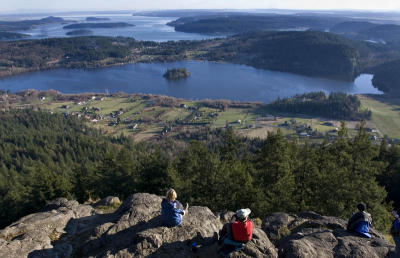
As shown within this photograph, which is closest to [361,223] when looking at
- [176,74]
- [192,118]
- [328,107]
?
[192,118]

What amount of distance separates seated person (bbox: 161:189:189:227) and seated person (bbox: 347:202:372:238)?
7079 mm

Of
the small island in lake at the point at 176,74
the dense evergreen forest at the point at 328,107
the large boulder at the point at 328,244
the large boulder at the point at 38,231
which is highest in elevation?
the large boulder at the point at 328,244

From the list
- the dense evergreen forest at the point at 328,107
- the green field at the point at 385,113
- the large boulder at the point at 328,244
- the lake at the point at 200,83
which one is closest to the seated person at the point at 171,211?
the large boulder at the point at 328,244

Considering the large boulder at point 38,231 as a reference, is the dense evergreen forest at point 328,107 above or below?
below

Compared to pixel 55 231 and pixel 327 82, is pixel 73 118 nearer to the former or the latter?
pixel 55 231

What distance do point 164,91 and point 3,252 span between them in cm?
13561

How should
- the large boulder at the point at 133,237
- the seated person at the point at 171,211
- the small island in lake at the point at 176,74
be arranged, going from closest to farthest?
the large boulder at the point at 133,237
the seated person at the point at 171,211
the small island in lake at the point at 176,74

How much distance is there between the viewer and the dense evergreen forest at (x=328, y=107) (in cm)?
10300

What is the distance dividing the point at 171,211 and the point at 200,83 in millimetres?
150303

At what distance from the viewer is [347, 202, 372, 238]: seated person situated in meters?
11.1

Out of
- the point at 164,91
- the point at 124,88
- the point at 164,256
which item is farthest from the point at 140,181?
the point at 124,88

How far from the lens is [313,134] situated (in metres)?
83.9

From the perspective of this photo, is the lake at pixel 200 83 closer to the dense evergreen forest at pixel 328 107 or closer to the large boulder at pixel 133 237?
the dense evergreen forest at pixel 328 107

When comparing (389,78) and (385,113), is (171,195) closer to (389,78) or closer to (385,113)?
(385,113)
